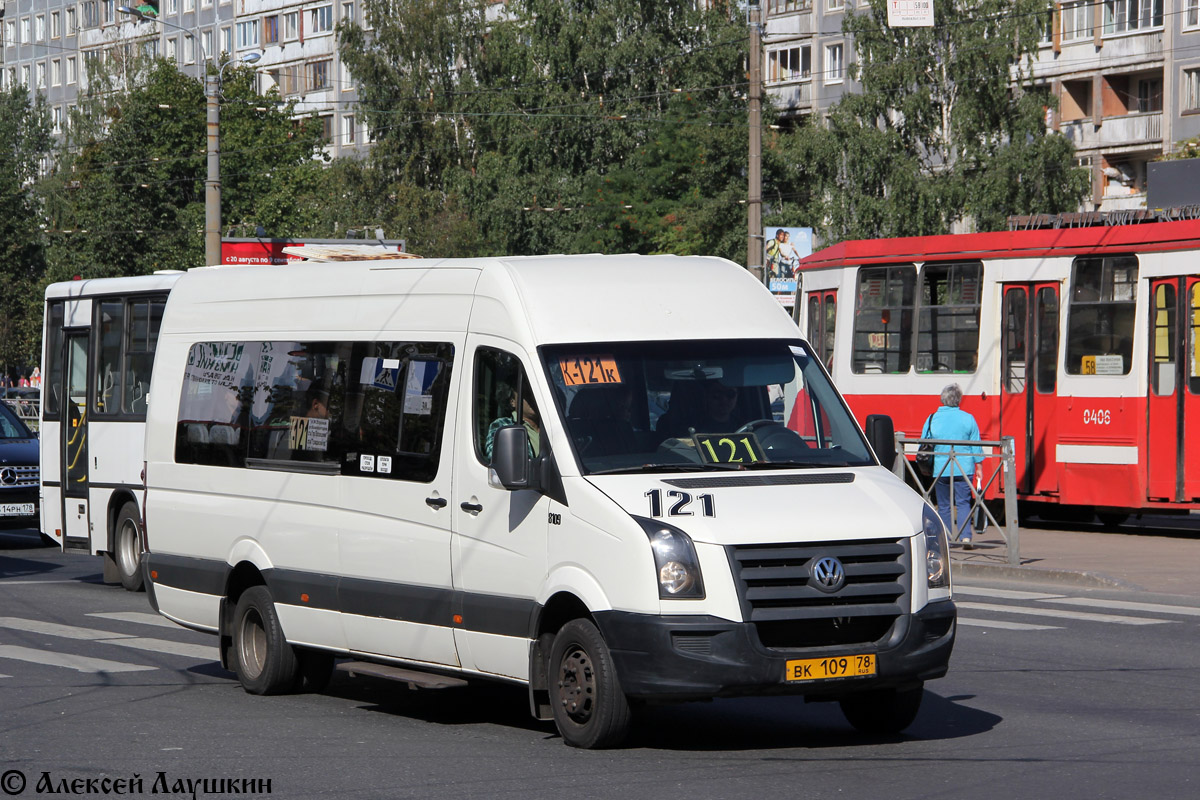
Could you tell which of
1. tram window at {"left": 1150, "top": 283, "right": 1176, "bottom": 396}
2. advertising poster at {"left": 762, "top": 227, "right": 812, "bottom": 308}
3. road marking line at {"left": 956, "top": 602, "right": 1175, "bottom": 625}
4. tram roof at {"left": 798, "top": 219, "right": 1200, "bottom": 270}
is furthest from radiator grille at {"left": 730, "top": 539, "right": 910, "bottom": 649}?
advertising poster at {"left": 762, "top": 227, "right": 812, "bottom": 308}

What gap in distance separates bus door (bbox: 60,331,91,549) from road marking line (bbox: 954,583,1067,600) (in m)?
8.35

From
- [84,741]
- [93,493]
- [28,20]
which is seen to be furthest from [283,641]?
[28,20]

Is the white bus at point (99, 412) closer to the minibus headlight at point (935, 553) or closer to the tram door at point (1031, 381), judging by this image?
the minibus headlight at point (935, 553)

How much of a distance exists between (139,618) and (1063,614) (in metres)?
7.40

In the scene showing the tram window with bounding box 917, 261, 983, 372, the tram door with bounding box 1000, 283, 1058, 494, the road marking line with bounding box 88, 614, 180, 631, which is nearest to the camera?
the road marking line with bounding box 88, 614, 180, 631

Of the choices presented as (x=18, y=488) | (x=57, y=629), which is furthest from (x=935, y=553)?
(x=18, y=488)

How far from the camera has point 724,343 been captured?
30.6ft

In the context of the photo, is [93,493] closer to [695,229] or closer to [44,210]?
[695,229]

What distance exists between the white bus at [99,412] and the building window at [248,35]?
77.2 meters

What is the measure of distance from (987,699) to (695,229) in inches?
1865

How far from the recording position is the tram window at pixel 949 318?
23.6m

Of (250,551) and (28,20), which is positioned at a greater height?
(28,20)

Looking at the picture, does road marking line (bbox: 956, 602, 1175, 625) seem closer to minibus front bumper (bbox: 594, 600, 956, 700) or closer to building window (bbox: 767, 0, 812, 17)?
minibus front bumper (bbox: 594, 600, 956, 700)

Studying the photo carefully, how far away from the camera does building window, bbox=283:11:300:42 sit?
90.8 m
